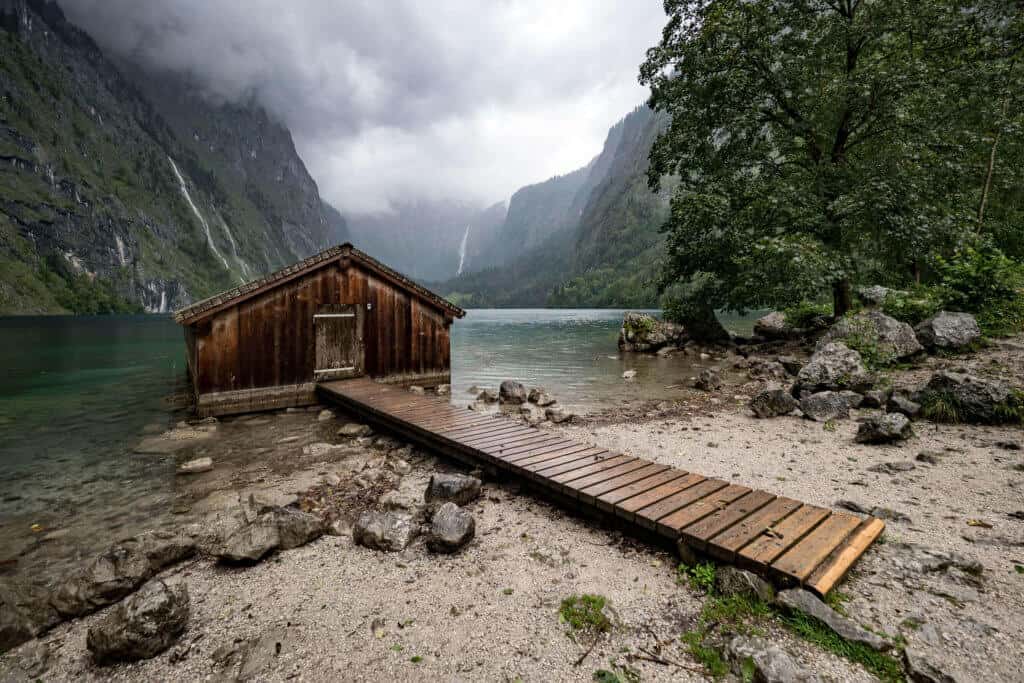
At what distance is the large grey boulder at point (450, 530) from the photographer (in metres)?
5.24

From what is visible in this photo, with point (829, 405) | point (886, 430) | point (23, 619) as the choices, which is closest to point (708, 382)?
point (829, 405)

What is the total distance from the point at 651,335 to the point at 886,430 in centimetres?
2209

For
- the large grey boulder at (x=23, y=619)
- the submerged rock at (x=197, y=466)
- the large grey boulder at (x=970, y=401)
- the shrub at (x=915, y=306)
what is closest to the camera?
the large grey boulder at (x=23, y=619)

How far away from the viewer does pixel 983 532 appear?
4957mm

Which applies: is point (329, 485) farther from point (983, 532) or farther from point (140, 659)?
point (983, 532)

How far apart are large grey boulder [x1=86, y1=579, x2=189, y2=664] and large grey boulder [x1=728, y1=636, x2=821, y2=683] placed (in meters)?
4.76

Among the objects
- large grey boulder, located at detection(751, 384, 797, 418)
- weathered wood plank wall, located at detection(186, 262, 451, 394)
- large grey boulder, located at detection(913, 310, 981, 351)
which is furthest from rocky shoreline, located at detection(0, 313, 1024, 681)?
large grey boulder, located at detection(913, 310, 981, 351)

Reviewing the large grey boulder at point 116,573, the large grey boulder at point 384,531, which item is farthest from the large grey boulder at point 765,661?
the large grey boulder at point 116,573

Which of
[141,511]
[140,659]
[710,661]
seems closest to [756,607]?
[710,661]

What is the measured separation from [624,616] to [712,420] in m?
8.54

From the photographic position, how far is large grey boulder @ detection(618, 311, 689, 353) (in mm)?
29881

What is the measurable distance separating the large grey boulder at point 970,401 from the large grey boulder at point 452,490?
9.64m

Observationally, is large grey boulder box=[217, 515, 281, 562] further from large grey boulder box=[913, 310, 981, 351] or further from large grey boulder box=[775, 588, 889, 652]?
Answer: large grey boulder box=[913, 310, 981, 351]

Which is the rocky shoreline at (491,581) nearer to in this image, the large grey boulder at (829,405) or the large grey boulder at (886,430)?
the large grey boulder at (886,430)
